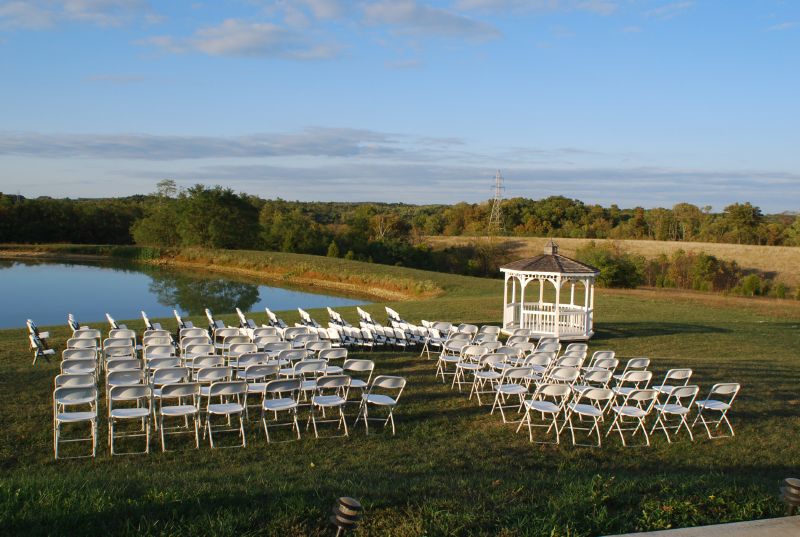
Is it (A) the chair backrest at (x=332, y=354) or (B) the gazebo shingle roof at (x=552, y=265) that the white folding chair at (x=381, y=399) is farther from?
Answer: (B) the gazebo shingle roof at (x=552, y=265)

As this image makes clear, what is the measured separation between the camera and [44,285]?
3431 cm

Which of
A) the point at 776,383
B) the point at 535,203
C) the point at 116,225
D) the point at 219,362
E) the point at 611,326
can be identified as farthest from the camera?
the point at 535,203

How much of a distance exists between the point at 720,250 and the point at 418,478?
50.1m

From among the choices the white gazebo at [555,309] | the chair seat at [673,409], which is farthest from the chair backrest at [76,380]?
the white gazebo at [555,309]

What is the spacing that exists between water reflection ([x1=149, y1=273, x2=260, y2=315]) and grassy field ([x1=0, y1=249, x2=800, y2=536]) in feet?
59.9

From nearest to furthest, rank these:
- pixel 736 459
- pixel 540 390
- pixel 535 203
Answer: pixel 736 459, pixel 540 390, pixel 535 203

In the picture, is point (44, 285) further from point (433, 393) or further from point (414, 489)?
point (414, 489)

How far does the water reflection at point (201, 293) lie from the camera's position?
2941 cm

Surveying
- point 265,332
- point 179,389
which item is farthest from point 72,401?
point 265,332

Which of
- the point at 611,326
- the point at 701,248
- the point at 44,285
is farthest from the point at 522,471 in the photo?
the point at 701,248

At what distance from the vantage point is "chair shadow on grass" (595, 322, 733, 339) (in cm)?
1733

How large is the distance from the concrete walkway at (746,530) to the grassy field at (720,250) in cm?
4466

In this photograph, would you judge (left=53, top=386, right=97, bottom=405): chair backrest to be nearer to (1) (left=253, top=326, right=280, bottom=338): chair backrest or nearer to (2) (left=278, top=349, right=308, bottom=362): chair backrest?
(2) (left=278, top=349, right=308, bottom=362): chair backrest

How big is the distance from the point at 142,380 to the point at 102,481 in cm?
352
